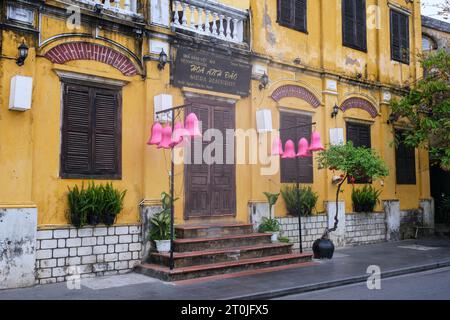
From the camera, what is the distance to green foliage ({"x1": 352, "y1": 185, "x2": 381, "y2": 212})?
14797 millimetres

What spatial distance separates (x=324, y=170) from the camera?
1403 cm

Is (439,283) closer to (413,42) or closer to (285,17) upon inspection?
(285,17)

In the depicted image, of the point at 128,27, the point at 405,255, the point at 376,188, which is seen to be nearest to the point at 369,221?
the point at 376,188

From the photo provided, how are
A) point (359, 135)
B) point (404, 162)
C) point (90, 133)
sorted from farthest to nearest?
point (404, 162) → point (359, 135) → point (90, 133)

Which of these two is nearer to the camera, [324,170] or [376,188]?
[324,170]

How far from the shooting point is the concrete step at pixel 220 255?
9508mm

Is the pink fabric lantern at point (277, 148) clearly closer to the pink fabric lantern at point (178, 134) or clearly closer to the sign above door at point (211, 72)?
the sign above door at point (211, 72)

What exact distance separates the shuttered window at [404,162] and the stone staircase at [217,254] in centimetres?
695

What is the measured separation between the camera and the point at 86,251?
9.30m

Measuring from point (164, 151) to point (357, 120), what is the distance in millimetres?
7260

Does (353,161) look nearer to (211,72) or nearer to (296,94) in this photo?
(296,94)

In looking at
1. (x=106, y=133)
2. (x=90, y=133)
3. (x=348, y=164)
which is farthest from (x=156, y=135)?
(x=348, y=164)

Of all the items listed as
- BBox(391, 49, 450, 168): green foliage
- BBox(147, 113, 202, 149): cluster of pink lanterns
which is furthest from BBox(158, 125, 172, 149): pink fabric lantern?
BBox(391, 49, 450, 168): green foliage

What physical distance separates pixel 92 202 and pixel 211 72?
4246mm
